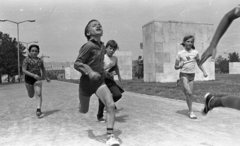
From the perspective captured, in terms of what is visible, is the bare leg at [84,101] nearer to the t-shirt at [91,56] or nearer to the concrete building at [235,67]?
the t-shirt at [91,56]

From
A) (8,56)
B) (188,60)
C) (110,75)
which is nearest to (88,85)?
(110,75)

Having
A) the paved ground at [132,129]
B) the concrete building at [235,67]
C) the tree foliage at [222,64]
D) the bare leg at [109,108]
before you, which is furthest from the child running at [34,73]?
the tree foliage at [222,64]

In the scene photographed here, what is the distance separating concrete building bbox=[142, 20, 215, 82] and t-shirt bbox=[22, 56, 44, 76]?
11.4 m

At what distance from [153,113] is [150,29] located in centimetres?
1179

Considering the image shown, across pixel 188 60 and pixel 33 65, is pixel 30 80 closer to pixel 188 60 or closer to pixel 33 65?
pixel 33 65

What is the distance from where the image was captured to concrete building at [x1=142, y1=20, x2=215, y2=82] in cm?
1675

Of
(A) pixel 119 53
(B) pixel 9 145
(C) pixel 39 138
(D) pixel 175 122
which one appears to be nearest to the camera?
(B) pixel 9 145

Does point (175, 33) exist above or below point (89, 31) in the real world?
above

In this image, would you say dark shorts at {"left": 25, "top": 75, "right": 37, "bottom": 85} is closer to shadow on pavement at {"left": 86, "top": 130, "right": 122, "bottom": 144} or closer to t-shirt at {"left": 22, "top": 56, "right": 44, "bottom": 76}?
t-shirt at {"left": 22, "top": 56, "right": 44, "bottom": 76}

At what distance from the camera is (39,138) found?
3.97 m

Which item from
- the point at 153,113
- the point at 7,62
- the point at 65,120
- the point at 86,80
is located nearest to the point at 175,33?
the point at 153,113

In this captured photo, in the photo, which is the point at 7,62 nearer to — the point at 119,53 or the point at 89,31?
the point at 119,53

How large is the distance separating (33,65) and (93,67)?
9.25 feet

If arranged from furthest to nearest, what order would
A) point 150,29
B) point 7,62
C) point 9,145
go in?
point 7,62 < point 150,29 < point 9,145
